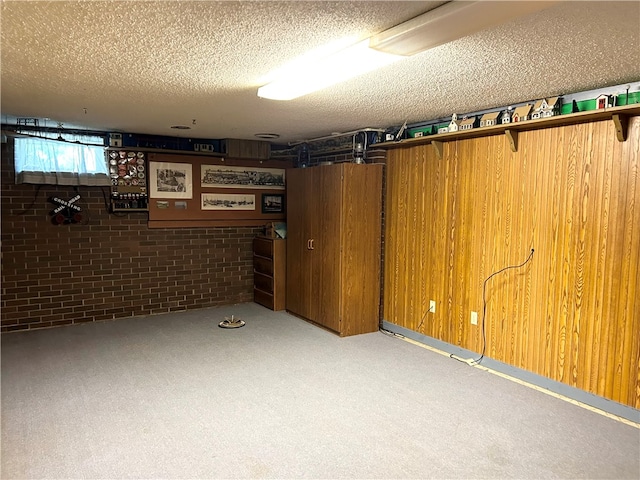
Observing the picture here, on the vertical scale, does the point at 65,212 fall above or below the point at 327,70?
below

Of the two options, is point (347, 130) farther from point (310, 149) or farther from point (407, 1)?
point (407, 1)

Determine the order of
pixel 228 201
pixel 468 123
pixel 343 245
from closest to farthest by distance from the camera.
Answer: pixel 468 123
pixel 343 245
pixel 228 201

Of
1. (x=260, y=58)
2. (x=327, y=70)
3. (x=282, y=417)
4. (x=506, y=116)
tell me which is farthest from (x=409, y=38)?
(x=282, y=417)

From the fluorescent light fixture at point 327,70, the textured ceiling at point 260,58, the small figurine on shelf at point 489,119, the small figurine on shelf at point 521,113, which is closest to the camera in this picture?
the textured ceiling at point 260,58

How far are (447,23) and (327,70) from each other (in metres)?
0.87

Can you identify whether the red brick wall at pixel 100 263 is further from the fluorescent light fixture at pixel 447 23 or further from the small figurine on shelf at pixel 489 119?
the fluorescent light fixture at pixel 447 23

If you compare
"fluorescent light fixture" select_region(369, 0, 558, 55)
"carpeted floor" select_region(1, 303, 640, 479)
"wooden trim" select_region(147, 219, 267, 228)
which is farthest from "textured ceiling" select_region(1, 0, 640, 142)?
"carpeted floor" select_region(1, 303, 640, 479)

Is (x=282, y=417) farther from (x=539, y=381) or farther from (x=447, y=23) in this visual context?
(x=447, y=23)

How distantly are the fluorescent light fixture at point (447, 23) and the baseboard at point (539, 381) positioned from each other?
2.75 metres

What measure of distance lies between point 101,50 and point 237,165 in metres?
3.79

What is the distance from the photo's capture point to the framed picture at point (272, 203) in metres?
6.41

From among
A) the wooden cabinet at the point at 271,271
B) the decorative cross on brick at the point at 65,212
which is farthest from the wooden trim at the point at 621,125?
the decorative cross on brick at the point at 65,212

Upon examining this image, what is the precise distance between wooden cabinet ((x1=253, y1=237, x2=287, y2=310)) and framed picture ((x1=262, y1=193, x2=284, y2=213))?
0.52 m

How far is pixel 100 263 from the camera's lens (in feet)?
17.4
